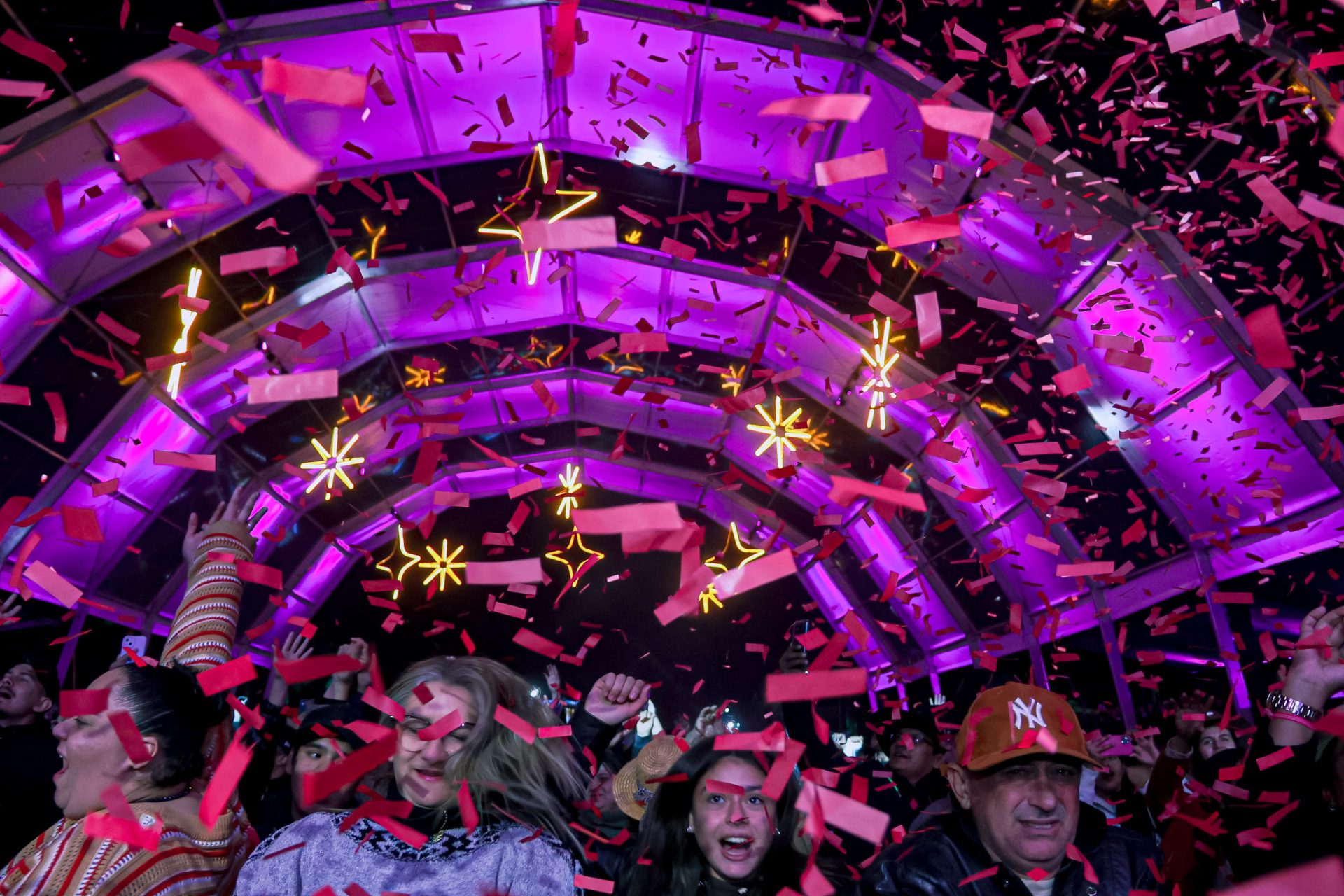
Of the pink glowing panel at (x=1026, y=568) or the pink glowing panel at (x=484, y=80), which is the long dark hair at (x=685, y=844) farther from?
the pink glowing panel at (x=1026, y=568)

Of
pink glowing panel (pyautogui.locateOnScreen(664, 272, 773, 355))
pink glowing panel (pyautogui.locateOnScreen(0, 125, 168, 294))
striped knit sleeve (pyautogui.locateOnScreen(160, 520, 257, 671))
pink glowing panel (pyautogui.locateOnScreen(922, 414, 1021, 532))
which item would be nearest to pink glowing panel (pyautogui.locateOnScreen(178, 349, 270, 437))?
pink glowing panel (pyautogui.locateOnScreen(0, 125, 168, 294))

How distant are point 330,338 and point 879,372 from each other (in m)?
6.47

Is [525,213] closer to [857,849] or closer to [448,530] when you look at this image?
[857,849]

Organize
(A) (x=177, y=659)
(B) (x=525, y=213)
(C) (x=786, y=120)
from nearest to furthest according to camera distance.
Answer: (A) (x=177, y=659), (C) (x=786, y=120), (B) (x=525, y=213)

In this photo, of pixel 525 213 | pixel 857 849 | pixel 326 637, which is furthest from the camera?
pixel 326 637

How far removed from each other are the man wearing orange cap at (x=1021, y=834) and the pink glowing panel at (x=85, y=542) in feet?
31.4

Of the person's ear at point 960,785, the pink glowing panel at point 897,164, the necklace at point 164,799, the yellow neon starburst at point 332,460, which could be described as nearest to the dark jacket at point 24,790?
the necklace at point 164,799

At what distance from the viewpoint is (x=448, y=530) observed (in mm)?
16875

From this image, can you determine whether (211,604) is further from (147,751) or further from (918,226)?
(918,226)

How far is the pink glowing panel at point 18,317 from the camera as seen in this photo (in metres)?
7.05

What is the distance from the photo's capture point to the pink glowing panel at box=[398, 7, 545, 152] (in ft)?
21.7

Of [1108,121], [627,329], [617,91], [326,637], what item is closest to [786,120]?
[617,91]

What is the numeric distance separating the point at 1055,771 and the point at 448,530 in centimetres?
1547

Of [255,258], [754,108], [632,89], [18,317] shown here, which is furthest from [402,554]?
[754,108]
